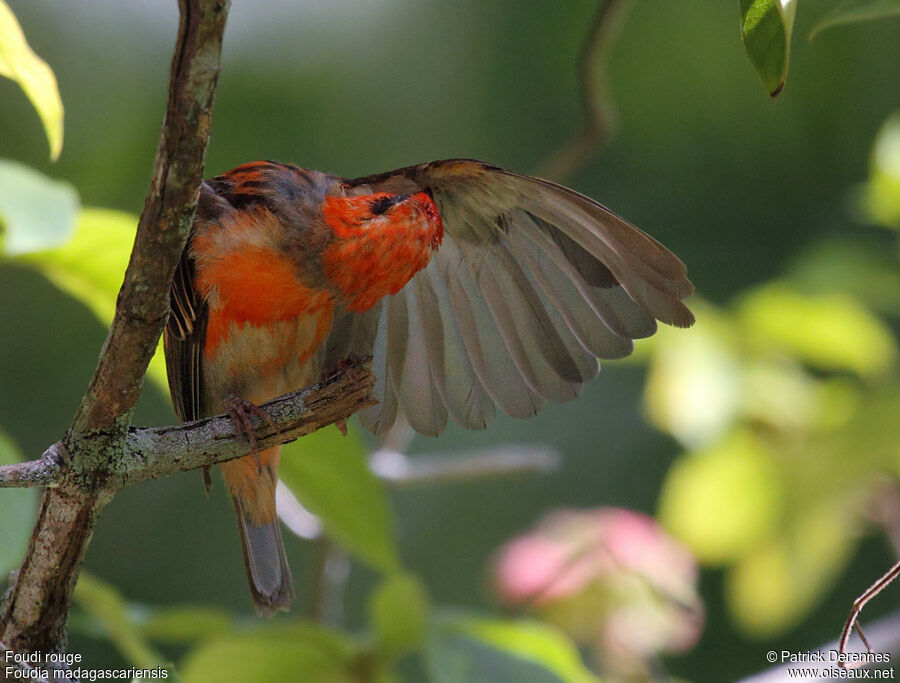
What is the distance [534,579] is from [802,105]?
14.2 ft

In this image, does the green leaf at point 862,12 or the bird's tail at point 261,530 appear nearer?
the green leaf at point 862,12

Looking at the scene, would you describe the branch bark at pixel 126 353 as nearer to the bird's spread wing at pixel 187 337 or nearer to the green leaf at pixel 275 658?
the bird's spread wing at pixel 187 337

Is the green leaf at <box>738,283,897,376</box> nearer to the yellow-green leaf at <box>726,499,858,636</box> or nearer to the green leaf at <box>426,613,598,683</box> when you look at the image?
the yellow-green leaf at <box>726,499,858,636</box>

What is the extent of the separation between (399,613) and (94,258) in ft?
3.64

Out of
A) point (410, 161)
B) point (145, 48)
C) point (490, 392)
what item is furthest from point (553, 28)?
point (490, 392)

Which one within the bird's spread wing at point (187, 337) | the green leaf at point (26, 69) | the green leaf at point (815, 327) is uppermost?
the green leaf at point (26, 69)

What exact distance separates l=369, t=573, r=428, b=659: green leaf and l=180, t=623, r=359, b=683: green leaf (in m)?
0.14

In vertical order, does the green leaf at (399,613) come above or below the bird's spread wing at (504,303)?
below

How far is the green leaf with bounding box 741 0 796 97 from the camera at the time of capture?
1.24 m

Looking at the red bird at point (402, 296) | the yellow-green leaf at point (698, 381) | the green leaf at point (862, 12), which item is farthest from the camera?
the yellow-green leaf at point (698, 381)

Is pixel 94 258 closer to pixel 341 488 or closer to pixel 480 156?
pixel 341 488

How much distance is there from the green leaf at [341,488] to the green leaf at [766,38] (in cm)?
144

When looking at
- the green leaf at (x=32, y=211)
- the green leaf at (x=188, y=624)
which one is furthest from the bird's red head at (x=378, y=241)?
the green leaf at (x=188, y=624)

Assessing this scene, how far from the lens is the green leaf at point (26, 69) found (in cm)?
150
